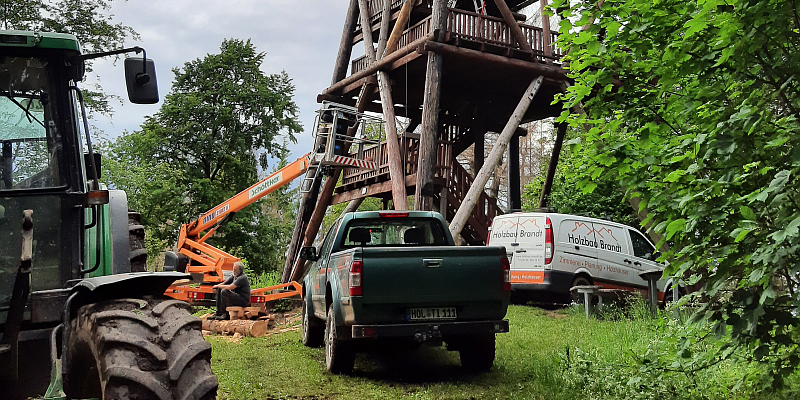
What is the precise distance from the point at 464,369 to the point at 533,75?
9204 mm

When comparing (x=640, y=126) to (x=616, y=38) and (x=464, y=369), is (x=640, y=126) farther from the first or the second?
(x=464, y=369)

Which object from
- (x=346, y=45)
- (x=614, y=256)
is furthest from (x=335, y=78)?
(x=614, y=256)

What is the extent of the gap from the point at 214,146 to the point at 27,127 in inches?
1014

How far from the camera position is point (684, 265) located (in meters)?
4.34

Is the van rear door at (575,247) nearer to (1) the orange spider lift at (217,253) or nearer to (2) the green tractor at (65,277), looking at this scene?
(1) the orange spider lift at (217,253)

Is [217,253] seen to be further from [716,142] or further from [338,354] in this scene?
[716,142]

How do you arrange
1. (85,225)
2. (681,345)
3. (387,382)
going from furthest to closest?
(387,382) → (681,345) → (85,225)

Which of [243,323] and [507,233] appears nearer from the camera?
[243,323]

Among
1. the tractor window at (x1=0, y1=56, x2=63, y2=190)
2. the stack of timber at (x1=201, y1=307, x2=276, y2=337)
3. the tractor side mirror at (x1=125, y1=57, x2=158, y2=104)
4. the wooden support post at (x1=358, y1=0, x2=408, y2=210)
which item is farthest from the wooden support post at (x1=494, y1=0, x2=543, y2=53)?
the tractor window at (x1=0, y1=56, x2=63, y2=190)

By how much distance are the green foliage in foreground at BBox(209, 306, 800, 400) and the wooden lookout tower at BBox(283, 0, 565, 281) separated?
4.87m

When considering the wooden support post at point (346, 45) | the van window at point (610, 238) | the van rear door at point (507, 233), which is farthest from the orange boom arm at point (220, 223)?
the van window at point (610, 238)

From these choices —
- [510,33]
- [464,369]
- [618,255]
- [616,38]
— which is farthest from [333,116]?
[616,38]

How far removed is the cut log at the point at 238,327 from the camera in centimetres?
1197

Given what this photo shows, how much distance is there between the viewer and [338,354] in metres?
7.65
